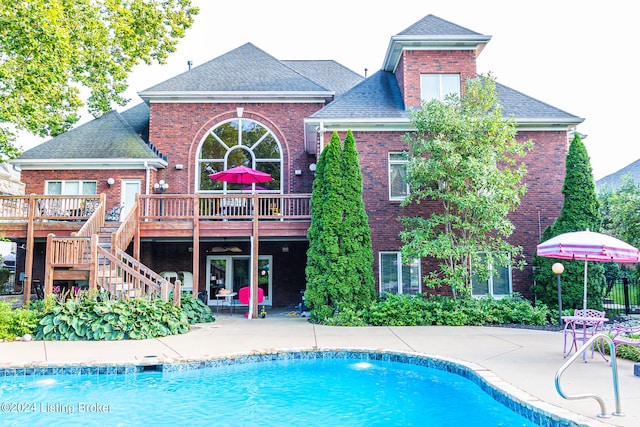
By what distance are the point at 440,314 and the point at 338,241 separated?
10.5 ft

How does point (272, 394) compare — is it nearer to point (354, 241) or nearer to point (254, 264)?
point (354, 241)

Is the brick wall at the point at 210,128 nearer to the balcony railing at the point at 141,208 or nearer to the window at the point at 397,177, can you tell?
the balcony railing at the point at 141,208

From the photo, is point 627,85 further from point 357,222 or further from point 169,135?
point 169,135

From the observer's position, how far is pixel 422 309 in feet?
39.5

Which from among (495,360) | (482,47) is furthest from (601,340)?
(482,47)

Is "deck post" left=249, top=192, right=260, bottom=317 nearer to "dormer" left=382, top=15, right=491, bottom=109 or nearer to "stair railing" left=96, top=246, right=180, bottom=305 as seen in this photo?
"stair railing" left=96, top=246, right=180, bottom=305

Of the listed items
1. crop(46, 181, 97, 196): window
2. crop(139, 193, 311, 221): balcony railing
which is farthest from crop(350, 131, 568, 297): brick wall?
crop(46, 181, 97, 196): window

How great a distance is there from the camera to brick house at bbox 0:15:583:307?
13914 mm

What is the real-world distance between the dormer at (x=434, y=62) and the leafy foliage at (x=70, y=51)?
33.4ft

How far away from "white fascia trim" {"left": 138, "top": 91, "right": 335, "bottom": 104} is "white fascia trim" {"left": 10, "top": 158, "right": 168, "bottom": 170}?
2.36m

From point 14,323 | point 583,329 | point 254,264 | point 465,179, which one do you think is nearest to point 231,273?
point 254,264

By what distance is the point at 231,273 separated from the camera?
16953mm

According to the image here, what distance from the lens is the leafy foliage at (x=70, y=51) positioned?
42.2ft

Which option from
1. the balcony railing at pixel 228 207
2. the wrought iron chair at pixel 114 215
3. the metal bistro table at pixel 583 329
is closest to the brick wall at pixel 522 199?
the balcony railing at pixel 228 207
